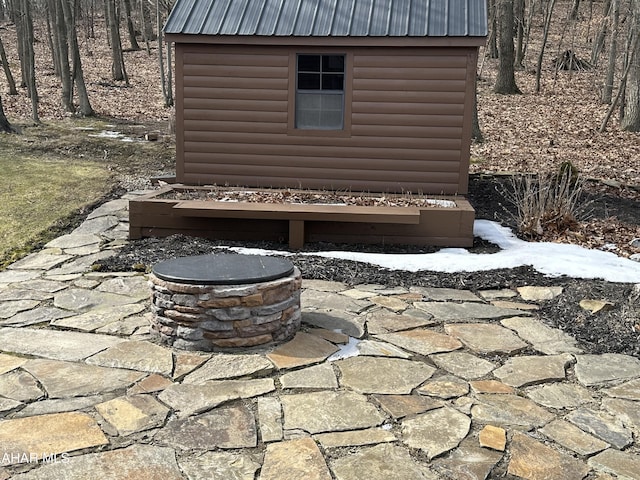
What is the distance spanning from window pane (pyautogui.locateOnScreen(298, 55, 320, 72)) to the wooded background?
5.95 metres

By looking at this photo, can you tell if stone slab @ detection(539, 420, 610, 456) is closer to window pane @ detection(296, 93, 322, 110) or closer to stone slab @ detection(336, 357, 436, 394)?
stone slab @ detection(336, 357, 436, 394)

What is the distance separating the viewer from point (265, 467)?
95.8 inches

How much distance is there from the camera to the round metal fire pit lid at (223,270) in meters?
3.52

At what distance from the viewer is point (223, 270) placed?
12.2 feet

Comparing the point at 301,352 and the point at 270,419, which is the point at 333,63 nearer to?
the point at 301,352

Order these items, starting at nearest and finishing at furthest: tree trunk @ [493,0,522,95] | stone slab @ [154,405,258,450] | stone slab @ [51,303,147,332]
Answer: stone slab @ [154,405,258,450] < stone slab @ [51,303,147,332] < tree trunk @ [493,0,522,95]

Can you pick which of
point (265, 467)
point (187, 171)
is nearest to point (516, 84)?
point (187, 171)

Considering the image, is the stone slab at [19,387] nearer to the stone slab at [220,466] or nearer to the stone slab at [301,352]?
the stone slab at [220,466]

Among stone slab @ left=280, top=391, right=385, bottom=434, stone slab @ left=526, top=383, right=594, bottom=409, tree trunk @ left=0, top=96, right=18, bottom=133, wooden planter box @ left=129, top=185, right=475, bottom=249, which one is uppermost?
tree trunk @ left=0, top=96, right=18, bottom=133

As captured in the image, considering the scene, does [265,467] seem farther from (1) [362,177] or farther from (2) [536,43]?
(2) [536,43]

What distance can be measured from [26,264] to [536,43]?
84.9 ft

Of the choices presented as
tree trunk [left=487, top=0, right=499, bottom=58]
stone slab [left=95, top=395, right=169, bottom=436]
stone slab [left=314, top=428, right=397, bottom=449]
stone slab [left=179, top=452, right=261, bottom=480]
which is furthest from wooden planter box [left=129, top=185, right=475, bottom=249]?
tree trunk [left=487, top=0, right=499, bottom=58]

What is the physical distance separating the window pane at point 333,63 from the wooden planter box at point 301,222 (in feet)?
7.47

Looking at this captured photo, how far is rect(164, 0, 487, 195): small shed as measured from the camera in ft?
25.2
